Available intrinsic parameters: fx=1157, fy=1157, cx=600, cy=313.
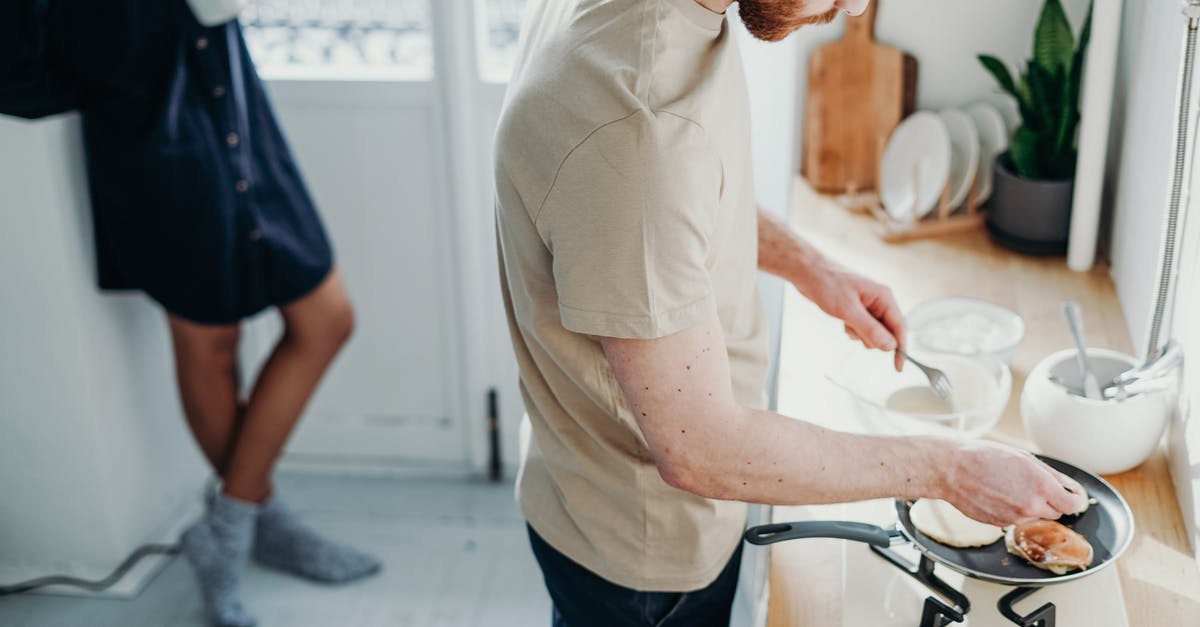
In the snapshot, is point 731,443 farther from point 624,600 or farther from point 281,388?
point 281,388

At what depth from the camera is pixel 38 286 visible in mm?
2154

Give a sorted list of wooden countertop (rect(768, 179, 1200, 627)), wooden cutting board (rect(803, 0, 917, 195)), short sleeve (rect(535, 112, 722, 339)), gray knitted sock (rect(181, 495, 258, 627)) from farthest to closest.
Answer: gray knitted sock (rect(181, 495, 258, 627)) → wooden cutting board (rect(803, 0, 917, 195)) → wooden countertop (rect(768, 179, 1200, 627)) → short sleeve (rect(535, 112, 722, 339))

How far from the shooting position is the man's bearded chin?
3.15ft

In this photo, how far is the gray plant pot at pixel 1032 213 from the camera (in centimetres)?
178

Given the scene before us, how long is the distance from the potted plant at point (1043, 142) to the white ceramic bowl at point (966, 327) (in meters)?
0.31

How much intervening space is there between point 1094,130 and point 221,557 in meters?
1.74

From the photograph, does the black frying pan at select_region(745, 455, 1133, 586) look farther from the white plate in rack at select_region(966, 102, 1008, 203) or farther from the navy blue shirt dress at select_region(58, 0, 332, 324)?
the navy blue shirt dress at select_region(58, 0, 332, 324)

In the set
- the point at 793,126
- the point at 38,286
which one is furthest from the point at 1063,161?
the point at 38,286

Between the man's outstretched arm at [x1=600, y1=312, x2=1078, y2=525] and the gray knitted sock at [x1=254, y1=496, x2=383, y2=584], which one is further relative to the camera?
the gray knitted sock at [x1=254, y1=496, x2=383, y2=584]

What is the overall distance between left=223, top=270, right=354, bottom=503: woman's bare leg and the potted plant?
1.26m

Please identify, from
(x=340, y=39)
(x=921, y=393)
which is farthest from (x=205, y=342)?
(x=921, y=393)

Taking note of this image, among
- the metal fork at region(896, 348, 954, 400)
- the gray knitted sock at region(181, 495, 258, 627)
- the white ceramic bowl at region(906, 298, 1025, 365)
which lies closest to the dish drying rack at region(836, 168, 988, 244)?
the white ceramic bowl at region(906, 298, 1025, 365)

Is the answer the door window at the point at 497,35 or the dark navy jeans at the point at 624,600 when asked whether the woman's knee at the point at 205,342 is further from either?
the dark navy jeans at the point at 624,600

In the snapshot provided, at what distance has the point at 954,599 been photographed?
1028 millimetres
